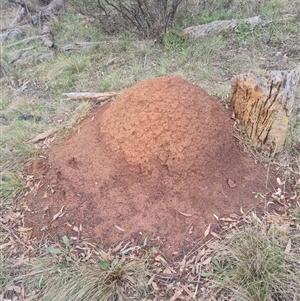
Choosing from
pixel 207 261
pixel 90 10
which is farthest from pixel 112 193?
pixel 90 10

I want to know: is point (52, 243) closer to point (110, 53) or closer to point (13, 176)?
point (13, 176)

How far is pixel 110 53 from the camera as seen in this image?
16.6 feet

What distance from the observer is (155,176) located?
8.17 ft

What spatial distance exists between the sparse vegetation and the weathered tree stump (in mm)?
128

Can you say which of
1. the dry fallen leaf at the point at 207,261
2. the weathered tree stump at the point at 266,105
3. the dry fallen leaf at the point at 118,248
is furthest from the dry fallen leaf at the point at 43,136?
the dry fallen leaf at the point at 207,261

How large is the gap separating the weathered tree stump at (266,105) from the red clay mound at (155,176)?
0.17m

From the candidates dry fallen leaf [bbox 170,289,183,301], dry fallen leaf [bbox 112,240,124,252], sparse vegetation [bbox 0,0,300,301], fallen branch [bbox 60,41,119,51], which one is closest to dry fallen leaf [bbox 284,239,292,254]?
sparse vegetation [bbox 0,0,300,301]

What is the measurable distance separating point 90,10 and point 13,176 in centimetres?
399

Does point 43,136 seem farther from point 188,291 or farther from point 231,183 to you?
point 188,291

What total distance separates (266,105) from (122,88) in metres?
2.01

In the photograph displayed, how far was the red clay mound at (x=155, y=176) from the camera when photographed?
7.72 feet

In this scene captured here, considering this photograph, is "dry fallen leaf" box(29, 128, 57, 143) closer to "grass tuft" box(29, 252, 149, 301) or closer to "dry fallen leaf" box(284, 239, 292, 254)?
"grass tuft" box(29, 252, 149, 301)

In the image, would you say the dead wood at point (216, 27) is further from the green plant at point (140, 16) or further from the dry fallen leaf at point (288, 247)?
the dry fallen leaf at point (288, 247)

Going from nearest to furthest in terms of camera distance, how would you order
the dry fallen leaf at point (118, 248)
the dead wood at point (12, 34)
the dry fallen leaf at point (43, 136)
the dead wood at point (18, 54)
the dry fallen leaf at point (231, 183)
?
the dry fallen leaf at point (118, 248) < the dry fallen leaf at point (231, 183) < the dry fallen leaf at point (43, 136) < the dead wood at point (18, 54) < the dead wood at point (12, 34)
